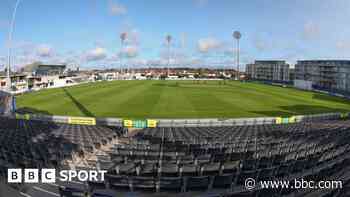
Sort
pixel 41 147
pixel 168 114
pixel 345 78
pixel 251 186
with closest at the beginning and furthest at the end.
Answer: pixel 251 186 < pixel 41 147 < pixel 168 114 < pixel 345 78

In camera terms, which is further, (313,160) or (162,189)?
(313,160)

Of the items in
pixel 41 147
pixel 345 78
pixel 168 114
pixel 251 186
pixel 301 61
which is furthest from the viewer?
pixel 301 61

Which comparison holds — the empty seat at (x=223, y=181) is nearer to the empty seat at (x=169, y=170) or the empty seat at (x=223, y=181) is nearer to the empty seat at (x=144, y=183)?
the empty seat at (x=169, y=170)

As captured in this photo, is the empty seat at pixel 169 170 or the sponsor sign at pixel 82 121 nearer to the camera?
the empty seat at pixel 169 170

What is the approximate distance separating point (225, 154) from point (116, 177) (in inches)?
166

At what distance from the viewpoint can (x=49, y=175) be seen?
27.7 ft

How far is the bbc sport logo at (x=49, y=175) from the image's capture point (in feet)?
27.1

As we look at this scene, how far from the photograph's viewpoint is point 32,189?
8227 millimetres

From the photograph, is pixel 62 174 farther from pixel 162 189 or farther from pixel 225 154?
pixel 225 154

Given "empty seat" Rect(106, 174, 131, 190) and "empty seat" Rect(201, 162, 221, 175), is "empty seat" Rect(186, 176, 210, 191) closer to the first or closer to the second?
"empty seat" Rect(201, 162, 221, 175)

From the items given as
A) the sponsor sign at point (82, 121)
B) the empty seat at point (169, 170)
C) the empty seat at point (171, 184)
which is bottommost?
the sponsor sign at point (82, 121)

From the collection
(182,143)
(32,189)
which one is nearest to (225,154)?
(182,143)

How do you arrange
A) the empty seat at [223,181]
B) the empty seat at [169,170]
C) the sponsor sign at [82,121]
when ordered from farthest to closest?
the sponsor sign at [82,121] → the empty seat at [169,170] → the empty seat at [223,181]

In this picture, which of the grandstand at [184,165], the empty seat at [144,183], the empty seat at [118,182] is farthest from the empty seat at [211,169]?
the empty seat at [118,182]
